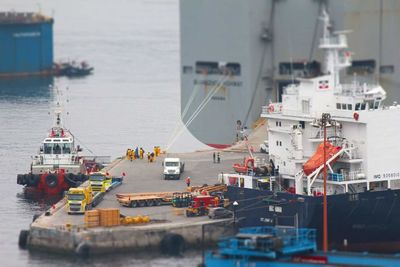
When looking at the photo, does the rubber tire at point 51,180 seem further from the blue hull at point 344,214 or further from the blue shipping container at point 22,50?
the blue shipping container at point 22,50

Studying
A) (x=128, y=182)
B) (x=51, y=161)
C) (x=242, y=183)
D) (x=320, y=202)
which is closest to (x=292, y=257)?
(x=320, y=202)

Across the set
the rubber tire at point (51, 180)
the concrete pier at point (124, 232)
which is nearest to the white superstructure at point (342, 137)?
the concrete pier at point (124, 232)

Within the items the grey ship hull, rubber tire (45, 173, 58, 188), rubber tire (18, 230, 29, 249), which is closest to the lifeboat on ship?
rubber tire (18, 230, 29, 249)

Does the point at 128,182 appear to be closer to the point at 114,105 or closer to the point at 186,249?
the point at 186,249

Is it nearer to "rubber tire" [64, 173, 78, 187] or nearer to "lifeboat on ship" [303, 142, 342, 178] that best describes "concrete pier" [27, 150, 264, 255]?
"lifeboat on ship" [303, 142, 342, 178]

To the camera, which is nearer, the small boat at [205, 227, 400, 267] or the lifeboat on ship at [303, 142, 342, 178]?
the small boat at [205, 227, 400, 267]

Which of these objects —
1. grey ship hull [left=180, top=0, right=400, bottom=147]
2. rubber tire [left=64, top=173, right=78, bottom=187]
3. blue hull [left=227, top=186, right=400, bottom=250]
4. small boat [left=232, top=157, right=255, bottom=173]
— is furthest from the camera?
grey ship hull [left=180, top=0, right=400, bottom=147]
